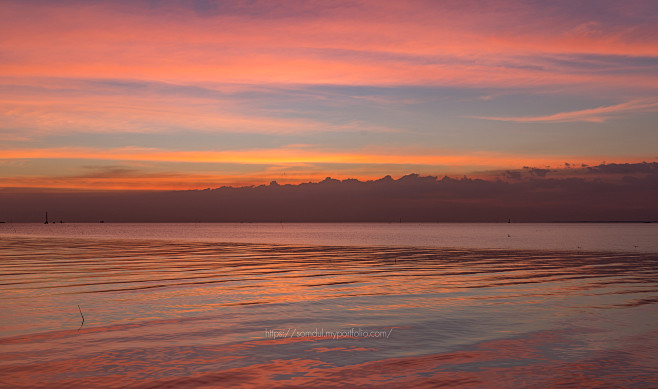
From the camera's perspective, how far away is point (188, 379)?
14359 millimetres

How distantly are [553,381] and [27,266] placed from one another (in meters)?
44.0

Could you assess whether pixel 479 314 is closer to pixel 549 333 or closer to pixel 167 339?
pixel 549 333

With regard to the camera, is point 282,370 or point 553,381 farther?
point 282,370

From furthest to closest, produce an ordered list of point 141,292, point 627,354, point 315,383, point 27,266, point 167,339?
point 27,266
point 141,292
point 167,339
point 627,354
point 315,383

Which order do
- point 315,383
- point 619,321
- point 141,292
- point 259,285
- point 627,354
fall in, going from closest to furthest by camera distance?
point 315,383, point 627,354, point 619,321, point 141,292, point 259,285

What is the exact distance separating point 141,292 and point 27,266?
21.5 metres

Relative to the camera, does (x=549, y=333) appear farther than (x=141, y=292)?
No

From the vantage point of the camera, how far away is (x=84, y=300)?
27.1 metres

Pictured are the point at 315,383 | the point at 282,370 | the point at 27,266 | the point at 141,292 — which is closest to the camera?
the point at 315,383

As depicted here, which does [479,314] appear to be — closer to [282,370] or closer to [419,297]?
Result: [419,297]

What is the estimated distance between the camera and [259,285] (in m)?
33.8

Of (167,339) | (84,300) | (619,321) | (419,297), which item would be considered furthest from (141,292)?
(619,321)

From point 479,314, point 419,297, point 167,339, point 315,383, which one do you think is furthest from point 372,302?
point 315,383

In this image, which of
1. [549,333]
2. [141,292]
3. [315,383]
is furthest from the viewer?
[141,292]
